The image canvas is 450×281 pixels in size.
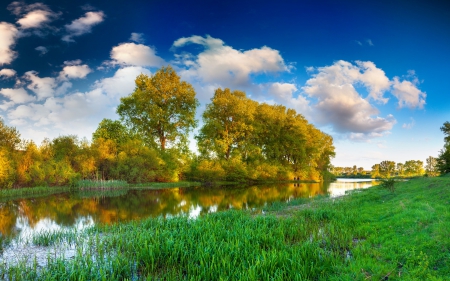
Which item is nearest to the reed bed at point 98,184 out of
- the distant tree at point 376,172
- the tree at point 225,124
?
the tree at point 225,124

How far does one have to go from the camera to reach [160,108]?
40938mm

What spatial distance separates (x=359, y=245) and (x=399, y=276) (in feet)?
6.53

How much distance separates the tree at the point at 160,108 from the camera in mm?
41812

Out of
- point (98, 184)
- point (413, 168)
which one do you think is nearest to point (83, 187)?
point (98, 184)

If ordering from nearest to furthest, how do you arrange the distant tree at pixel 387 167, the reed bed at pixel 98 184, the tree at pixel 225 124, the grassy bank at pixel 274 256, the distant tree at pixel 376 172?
the grassy bank at pixel 274 256
the reed bed at pixel 98 184
the tree at pixel 225 124
the distant tree at pixel 387 167
the distant tree at pixel 376 172

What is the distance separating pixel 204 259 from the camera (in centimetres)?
587

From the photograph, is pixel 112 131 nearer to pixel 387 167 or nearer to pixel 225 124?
pixel 225 124

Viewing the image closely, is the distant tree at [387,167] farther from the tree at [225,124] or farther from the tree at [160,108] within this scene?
the tree at [160,108]

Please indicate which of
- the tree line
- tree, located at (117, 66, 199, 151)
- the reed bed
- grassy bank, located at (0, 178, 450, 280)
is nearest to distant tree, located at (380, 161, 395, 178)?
the tree line

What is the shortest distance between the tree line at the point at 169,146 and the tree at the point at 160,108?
154 mm

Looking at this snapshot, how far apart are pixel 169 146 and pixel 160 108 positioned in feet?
20.7

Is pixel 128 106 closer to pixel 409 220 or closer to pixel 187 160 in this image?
pixel 187 160

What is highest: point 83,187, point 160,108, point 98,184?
point 160,108

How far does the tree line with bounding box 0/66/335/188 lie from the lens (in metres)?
29.8
